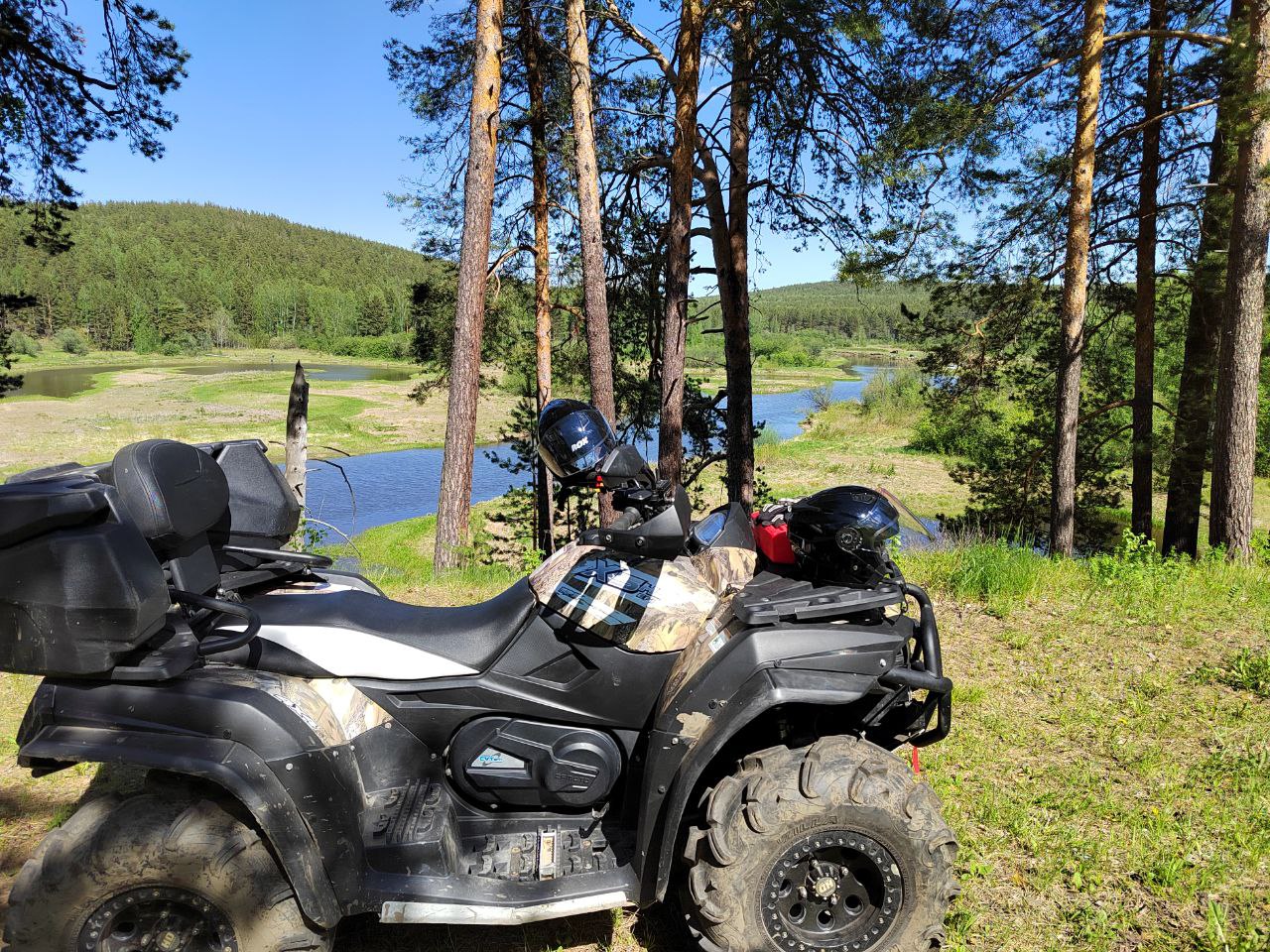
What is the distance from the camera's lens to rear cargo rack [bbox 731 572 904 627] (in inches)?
93.8

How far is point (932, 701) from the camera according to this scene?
2.62 m

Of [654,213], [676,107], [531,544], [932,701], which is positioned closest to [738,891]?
[932,701]

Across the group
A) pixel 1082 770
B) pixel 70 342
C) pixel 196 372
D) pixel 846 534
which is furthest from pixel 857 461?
pixel 70 342

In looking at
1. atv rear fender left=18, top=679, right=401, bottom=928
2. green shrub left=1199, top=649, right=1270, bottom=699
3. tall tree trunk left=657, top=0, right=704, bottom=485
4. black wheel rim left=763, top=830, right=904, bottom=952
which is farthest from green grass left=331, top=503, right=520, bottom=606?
green shrub left=1199, top=649, right=1270, bottom=699

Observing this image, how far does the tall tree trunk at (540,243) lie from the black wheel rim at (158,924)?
1019cm

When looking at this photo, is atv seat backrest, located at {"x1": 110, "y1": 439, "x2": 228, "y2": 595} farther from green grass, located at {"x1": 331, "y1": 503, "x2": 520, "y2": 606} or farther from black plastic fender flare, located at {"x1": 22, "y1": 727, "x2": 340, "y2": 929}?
green grass, located at {"x1": 331, "y1": 503, "x2": 520, "y2": 606}

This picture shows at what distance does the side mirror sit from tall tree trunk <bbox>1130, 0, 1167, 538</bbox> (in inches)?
543

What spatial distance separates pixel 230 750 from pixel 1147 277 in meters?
15.8

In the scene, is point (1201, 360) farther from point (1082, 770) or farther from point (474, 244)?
point (1082, 770)

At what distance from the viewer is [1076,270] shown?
11.2 m

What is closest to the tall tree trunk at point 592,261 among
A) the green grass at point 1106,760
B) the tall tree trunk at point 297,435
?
the tall tree trunk at point 297,435

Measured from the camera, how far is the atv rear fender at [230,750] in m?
2.08

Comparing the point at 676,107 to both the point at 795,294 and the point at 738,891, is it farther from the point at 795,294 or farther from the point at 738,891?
the point at 795,294

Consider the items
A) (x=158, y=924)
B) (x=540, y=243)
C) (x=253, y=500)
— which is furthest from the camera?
(x=540, y=243)
